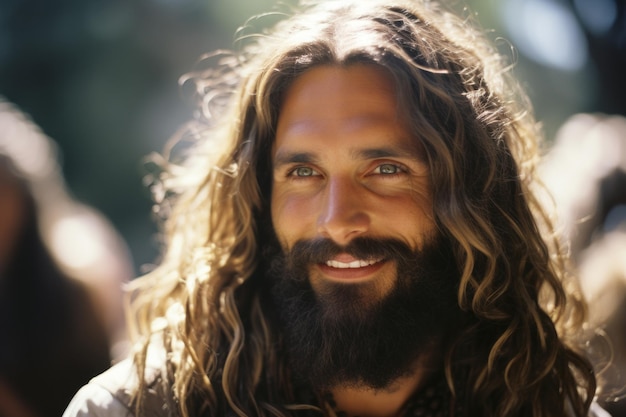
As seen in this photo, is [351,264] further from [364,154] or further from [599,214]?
[599,214]

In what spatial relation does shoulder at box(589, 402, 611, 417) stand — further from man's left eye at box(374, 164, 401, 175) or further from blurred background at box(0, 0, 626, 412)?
blurred background at box(0, 0, 626, 412)

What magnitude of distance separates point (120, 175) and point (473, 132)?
518 cm

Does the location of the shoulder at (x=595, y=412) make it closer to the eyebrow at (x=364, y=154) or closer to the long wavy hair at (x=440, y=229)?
the long wavy hair at (x=440, y=229)

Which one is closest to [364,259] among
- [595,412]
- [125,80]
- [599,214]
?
[595,412]

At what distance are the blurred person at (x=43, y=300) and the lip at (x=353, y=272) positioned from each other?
4.97 ft

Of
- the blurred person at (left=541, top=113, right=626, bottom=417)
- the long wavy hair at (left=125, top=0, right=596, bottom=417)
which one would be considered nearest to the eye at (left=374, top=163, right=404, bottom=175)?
the long wavy hair at (left=125, top=0, right=596, bottom=417)

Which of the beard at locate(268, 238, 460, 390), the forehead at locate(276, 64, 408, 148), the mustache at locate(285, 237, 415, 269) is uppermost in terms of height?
the forehead at locate(276, 64, 408, 148)

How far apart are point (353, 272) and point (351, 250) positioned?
0.09 m

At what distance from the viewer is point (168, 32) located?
279 inches

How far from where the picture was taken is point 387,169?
2.63m

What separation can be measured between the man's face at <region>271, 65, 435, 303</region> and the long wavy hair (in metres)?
0.06

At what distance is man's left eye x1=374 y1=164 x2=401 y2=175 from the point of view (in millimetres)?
2623

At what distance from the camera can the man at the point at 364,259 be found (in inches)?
102

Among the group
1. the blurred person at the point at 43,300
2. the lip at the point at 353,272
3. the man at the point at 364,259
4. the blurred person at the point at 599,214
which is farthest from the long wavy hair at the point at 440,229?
the blurred person at the point at 43,300
